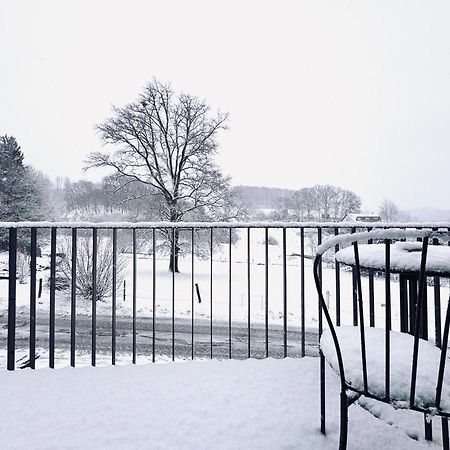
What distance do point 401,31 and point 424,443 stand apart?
55356mm

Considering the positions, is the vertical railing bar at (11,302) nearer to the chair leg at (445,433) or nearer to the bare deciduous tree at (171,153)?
the chair leg at (445,433)

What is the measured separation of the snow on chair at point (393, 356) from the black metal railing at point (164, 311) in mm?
222

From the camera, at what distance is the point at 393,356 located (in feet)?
2.98

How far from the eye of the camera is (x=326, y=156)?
195 feet

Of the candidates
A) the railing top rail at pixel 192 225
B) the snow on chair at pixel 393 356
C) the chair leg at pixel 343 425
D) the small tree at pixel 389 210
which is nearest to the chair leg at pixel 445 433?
the snow on chair at pixel 393 356

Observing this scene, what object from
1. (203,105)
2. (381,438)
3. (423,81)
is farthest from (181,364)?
(423,81)

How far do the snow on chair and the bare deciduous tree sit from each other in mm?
13412

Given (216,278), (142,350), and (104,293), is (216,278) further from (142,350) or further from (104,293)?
(142,350)

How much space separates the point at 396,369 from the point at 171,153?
15.7m

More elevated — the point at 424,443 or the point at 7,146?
the point at 7,146

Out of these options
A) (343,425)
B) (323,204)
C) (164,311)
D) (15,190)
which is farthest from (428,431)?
(323,204)

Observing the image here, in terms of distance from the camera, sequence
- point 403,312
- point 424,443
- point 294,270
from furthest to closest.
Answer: point 294,270 → point 403,312 → point 424,443

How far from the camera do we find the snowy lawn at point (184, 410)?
3.79 ft

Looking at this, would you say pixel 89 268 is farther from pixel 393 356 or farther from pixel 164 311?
pixel 393 356
